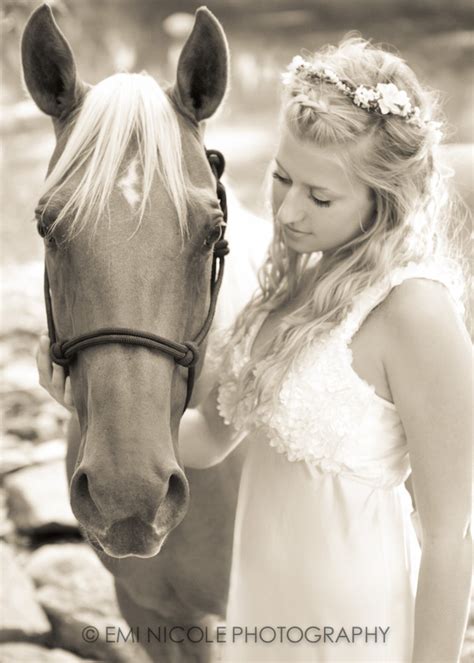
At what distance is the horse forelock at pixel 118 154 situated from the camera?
1.38m

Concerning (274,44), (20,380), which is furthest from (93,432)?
(274,44)

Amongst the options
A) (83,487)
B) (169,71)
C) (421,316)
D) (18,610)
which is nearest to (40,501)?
(18,610)

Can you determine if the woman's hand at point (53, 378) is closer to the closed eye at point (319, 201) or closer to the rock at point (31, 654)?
the closed eye at point (319, 201)

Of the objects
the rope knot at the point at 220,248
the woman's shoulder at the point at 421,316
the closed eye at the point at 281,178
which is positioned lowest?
the woman's shoulder at the point at 421,316

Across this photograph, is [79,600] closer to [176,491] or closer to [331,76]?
[176,491]

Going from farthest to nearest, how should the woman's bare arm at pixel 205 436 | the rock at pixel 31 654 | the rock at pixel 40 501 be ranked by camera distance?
1. the rock at pixel 40 501
2. the rock at pixel 31 654
3. the woman's bare arm at pixel 205 436

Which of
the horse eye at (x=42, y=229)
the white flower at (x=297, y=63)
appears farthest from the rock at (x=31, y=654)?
the white flower at (x=297, y=63)

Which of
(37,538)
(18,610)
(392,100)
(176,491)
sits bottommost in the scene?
(37,538)

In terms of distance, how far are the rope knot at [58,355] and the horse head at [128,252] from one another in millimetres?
20

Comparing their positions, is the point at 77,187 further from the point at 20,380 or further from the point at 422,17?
the point at 422,17

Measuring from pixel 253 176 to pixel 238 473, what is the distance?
4605mm

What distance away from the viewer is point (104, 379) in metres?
1.30

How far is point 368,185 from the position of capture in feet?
4.82

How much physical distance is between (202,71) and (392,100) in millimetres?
425
